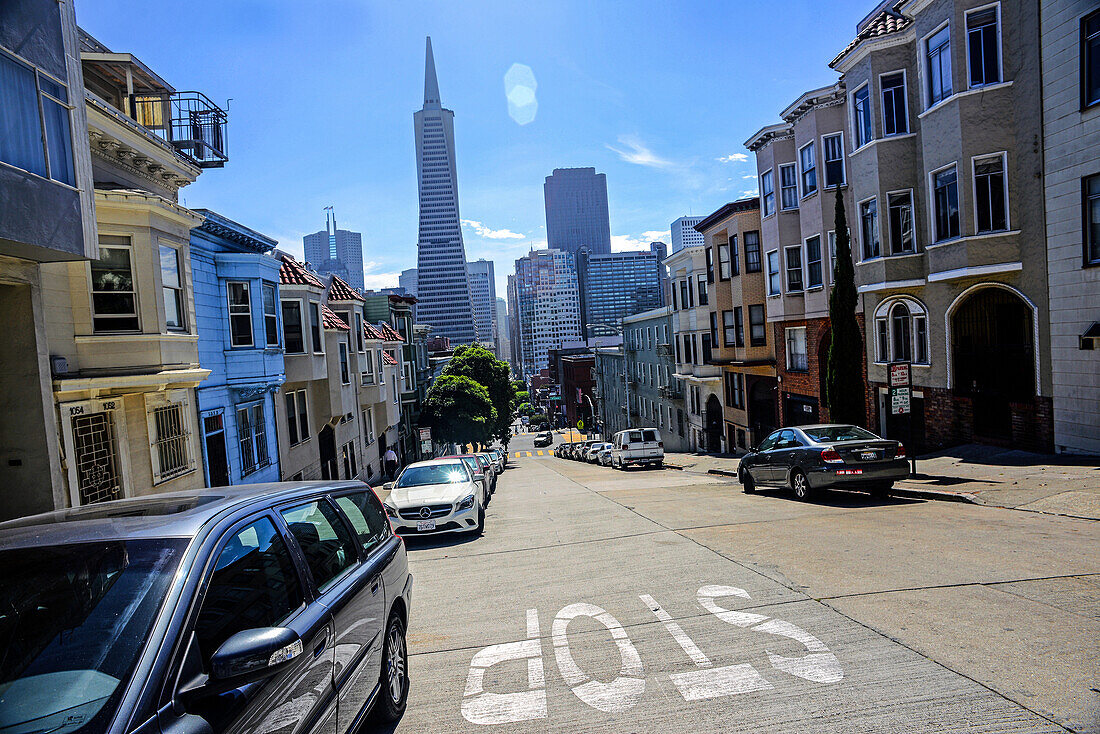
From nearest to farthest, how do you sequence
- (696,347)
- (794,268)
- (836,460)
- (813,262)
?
1. (836,460)
2. (813,262)
3. (794,268)
4. (696,347)

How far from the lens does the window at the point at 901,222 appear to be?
64.7 feet

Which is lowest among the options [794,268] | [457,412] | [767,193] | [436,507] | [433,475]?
[457,412]

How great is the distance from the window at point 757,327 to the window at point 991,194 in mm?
15156

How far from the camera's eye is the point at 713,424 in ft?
131

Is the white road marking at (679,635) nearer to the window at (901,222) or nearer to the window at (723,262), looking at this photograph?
the window at (901,222)

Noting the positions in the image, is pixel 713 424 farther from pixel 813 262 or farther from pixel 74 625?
pixel 74 625

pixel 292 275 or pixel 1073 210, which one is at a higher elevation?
pixel 292 275

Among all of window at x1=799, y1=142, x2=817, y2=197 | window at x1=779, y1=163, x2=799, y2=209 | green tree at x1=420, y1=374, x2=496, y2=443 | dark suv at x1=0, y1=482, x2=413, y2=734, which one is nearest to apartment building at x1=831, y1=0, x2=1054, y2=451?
window at x1=799, y1=142, x2=817, y2=197

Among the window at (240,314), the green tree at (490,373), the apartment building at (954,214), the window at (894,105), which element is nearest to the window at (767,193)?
the apartment building at (954,214)

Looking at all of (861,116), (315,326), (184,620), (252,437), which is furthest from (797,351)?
(184,620)

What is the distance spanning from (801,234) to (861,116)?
619 centimetres

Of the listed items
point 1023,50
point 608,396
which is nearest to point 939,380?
point 1023,50

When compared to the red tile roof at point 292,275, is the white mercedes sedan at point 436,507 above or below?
below

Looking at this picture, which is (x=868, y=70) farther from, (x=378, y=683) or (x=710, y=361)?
(x=378, y=683)
